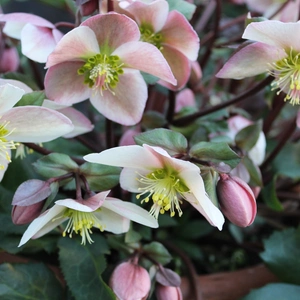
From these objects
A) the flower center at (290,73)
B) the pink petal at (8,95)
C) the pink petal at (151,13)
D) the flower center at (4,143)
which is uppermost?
the pink petal at (151,13)

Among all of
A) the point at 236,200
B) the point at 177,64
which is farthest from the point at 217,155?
the point at 177,64

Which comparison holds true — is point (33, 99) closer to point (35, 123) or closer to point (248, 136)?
point (35, 123)

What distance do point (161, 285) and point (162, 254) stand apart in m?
0.04

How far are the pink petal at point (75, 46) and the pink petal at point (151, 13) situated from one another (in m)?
0.07

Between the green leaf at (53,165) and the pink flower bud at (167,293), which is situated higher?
the green leaf at (53,165)

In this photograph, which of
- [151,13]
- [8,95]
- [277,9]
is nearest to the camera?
[8,95]

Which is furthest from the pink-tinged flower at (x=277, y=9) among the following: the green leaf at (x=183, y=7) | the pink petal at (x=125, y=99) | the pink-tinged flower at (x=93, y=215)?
the pink-tinged flower at (x=93, y=215)

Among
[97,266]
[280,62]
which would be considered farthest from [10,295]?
[280,62]

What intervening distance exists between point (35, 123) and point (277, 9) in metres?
0.58

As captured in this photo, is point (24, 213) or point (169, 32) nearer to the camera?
point (24, 213)

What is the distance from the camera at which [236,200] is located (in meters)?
0.48

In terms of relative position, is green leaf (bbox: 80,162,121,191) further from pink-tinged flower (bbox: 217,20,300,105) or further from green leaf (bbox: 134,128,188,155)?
pink-tinged flower (bbox: 217,20,300,105)

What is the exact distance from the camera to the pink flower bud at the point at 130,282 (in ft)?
1.78

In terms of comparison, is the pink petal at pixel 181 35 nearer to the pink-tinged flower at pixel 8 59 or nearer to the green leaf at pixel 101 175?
the green leaf at pixel 101 175
